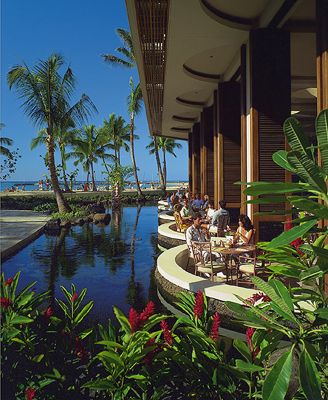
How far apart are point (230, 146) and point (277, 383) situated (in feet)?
34.6

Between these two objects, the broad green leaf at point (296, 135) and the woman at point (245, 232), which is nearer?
the broad green leaf at point (296, 135)

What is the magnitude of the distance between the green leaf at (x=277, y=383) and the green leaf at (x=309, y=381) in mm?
42

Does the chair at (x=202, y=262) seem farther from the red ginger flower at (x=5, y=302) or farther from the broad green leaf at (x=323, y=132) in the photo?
the broad green leaf at (x=323, y=132)

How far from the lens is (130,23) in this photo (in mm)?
6387

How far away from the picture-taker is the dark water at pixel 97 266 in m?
5.33

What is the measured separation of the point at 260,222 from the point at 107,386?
6186 mm

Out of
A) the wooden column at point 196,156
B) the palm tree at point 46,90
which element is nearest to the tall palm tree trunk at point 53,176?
the palm tree at point 46,90

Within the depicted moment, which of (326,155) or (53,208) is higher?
(326,155)

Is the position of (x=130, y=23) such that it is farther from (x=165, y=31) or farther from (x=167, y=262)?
(x=167, y=262)

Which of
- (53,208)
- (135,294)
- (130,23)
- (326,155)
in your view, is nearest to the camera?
(326,155)

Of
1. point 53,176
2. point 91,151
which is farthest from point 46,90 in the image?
point 91,151

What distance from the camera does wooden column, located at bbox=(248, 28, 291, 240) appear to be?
6941mm

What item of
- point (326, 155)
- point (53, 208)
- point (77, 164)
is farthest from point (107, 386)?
point (77, 164)

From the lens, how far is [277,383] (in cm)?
99
